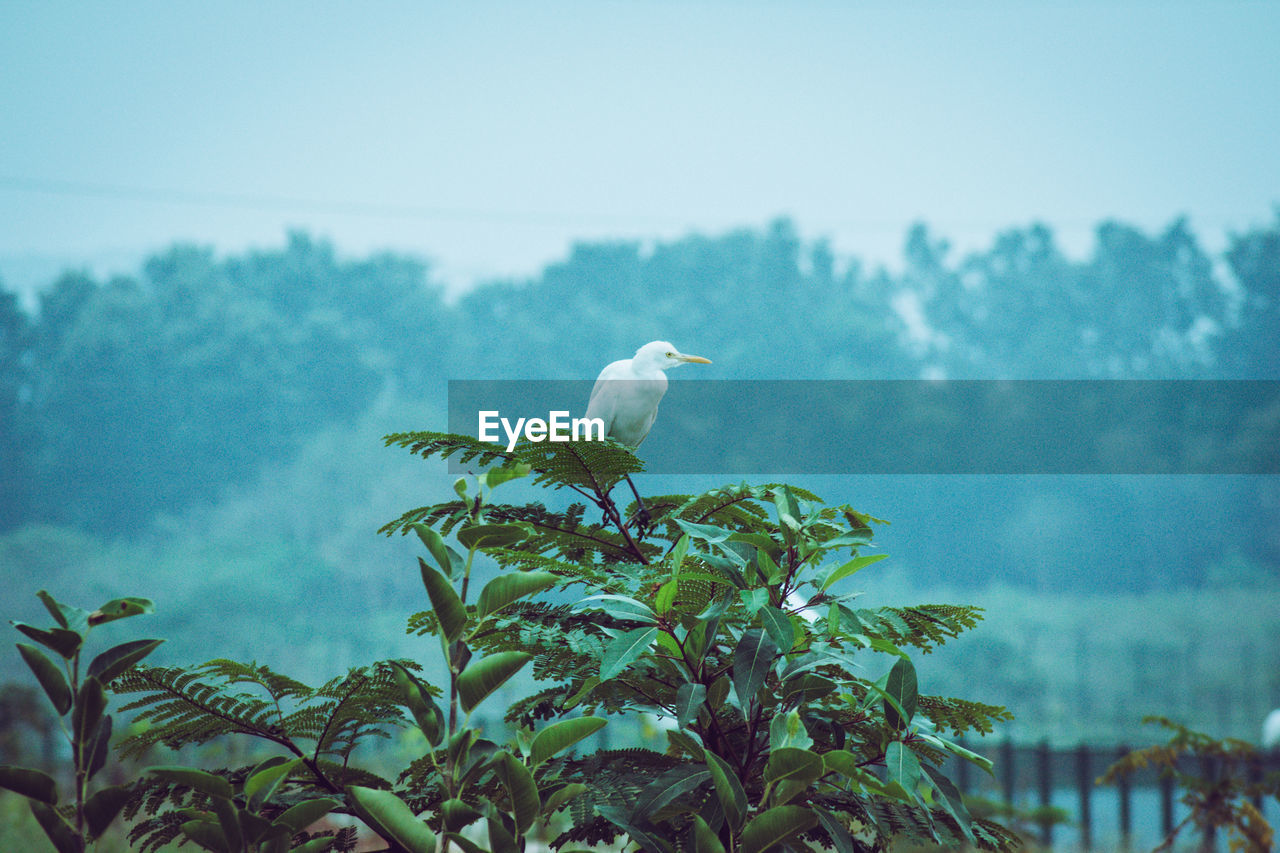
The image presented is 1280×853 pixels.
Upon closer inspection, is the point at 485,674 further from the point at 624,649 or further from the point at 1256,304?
the point at 1256,304

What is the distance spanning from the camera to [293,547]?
39.9ft

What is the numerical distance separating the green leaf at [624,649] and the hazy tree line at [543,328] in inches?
491

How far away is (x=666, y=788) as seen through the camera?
732mm

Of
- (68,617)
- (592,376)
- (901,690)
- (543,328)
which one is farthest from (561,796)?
(543,328)

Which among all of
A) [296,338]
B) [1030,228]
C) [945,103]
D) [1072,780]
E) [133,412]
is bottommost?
[1072,780]

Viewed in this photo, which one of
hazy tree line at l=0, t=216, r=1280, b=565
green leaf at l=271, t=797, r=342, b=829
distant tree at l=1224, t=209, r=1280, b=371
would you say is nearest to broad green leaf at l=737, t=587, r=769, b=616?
green leaf at l=271, t=797, r=342, b=829

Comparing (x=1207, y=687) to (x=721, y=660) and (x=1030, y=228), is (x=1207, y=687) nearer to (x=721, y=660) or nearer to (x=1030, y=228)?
(x=1030, y=228)

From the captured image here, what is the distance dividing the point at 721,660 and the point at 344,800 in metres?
0.34

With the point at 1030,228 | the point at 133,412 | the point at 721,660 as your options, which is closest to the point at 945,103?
the point at 1030,228

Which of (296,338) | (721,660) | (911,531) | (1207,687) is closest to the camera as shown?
(721,660)

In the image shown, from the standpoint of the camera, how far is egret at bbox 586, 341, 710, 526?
1.74 metres

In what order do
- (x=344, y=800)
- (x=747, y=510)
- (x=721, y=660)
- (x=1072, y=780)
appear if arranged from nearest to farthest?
(x=344, y=800), (x=721, y=660), (x=747, y=510), (x=1072, y=780)

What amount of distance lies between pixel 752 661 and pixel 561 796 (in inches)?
7.0

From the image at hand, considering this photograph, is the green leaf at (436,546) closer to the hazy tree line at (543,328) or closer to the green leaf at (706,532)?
the green leaf at (706,532)
